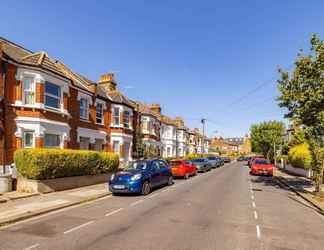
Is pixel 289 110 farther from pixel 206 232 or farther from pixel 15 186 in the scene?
pixel 15 186

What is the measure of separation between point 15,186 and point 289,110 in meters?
14.8

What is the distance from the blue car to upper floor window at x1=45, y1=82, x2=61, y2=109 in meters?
7.24

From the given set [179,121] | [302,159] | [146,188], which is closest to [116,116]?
[146,188]

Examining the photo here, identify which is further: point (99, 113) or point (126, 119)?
point (126, 119)

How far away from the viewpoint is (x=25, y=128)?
16.3 metres

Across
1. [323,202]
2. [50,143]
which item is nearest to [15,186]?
[50,143]

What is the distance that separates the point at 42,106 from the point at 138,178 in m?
7.98

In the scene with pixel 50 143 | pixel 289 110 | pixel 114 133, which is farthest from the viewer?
pixel 114 133

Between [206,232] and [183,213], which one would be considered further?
[183,213]

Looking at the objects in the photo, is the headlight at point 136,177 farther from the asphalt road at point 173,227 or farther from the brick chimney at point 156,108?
the brick chimney at point 156,108

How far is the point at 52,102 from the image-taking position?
717 inches

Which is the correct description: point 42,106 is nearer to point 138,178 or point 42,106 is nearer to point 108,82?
point 138,178

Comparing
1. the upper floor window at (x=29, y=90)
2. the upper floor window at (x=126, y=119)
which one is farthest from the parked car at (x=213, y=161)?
the upper floor window at (x=29, y=90)

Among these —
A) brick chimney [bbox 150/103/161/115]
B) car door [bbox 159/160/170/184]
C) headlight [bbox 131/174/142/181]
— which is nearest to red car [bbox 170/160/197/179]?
car door [bbox 159/160/170/184]
